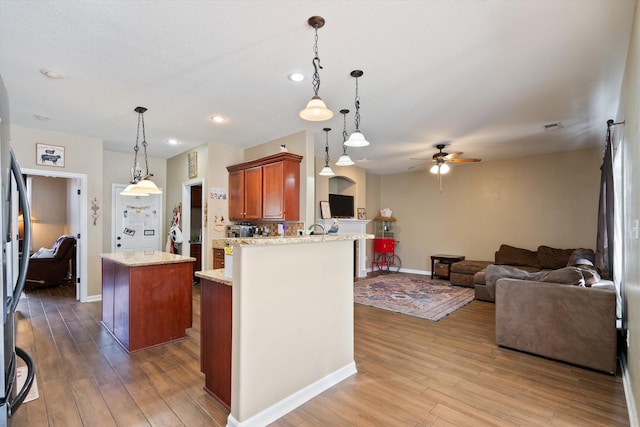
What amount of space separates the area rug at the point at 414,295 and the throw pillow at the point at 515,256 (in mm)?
1058

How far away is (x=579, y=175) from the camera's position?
5914 millimetres

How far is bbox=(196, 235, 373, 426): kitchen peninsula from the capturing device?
1982 mm

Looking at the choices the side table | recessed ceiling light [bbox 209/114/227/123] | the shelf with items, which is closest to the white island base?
recessed ceiling light [bbox 209/114/227/123]

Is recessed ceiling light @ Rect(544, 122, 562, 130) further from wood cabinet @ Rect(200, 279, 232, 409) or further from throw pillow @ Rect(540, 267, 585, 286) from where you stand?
wood cabinet @ Rect(200, 279, 232, 409)

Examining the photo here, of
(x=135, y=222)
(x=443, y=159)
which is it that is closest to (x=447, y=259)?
(x=443, y=159)

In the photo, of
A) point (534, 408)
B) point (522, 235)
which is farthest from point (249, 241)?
point (522, 235)

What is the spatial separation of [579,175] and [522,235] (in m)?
1.49

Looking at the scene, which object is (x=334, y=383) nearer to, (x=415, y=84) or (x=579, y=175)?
(x=415, y=84)

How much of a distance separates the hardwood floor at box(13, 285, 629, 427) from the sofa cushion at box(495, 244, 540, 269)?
10.3 ft

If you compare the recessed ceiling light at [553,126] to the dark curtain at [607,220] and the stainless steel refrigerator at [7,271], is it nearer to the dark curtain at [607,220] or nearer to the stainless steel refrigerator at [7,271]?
the dark curtain at [607,220]

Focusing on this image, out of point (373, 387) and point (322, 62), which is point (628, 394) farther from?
point (322, 62)

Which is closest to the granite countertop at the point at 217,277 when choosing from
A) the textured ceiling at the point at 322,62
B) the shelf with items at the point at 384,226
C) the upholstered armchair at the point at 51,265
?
the textured ceiling at the point at 322,62

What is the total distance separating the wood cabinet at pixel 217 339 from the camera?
7.27 feet

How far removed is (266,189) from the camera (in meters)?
5.03
